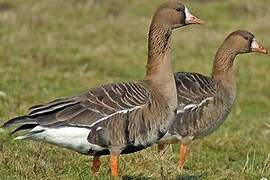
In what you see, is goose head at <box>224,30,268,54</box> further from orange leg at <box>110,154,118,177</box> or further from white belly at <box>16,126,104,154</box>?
white belly at <box>16,126,104,154</box>

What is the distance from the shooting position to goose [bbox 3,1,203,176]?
660cm

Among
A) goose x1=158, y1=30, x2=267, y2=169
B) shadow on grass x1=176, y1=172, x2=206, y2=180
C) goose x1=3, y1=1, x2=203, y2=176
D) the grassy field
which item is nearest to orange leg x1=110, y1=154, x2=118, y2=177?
goose x1=3, y1=1, x2=203, y2=176

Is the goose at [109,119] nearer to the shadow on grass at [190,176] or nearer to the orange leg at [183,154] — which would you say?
the shadow on grass at [190,176]

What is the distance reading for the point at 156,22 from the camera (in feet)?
25.2

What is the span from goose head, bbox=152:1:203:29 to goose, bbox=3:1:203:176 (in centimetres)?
50

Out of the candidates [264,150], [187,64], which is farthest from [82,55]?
[264,150]

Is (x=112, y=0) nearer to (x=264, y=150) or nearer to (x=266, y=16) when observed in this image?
(x=266, y=16)

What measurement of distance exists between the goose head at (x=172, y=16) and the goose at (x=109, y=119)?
0.50 m

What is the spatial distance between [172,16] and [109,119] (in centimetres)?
145

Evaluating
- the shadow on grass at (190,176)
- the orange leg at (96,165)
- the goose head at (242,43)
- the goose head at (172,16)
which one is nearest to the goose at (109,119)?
the orange leg at (96,165)

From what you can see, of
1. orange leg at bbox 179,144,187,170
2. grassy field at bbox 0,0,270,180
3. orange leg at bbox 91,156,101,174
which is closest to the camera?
orange leg at bbox 91,156,101,174

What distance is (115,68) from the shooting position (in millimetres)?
16828

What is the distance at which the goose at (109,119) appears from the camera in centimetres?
660

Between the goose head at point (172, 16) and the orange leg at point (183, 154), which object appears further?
the orange leg at point (183, 154)
